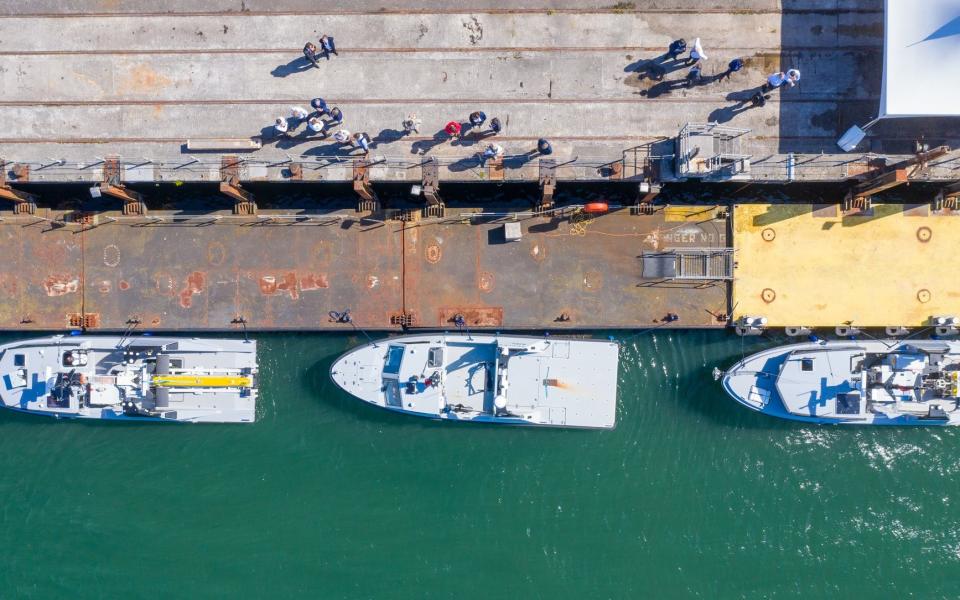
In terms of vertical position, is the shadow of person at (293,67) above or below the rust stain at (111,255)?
above

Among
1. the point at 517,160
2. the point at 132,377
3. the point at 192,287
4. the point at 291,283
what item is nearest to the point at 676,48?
the point at 517,160

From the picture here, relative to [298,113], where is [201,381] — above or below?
below

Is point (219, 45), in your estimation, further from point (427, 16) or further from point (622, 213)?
point (622, 213)

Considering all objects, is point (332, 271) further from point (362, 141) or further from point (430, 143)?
point (430, 143)

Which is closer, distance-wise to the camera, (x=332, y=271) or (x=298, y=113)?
(x=298, y=113)

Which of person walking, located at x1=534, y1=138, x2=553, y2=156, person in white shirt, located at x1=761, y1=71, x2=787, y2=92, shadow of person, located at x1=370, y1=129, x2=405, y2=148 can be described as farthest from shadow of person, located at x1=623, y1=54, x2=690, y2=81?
shadow of person, located at x1=370, y1=129, x2=405, y2=148

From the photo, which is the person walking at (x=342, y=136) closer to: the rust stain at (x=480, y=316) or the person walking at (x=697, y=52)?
the rust stain at (x=480, y=316)

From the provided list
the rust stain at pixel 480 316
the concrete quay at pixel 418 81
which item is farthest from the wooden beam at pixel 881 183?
the rust stain at pixel 480 316

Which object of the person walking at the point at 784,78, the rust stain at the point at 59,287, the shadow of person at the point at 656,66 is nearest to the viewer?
the person walking at the point at 784,78
